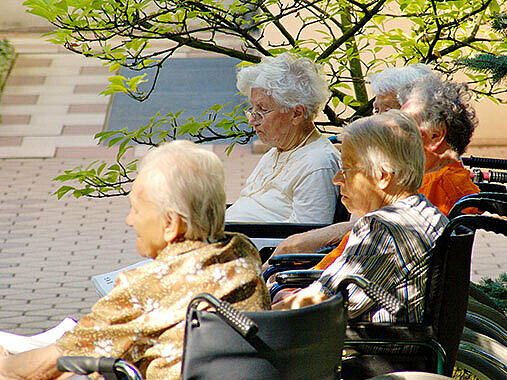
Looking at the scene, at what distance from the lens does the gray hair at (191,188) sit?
78.2 inches

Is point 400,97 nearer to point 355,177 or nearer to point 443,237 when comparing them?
point 355,177

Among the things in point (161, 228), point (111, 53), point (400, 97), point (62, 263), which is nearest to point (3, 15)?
point (62, 263)

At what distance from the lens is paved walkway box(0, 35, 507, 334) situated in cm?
523

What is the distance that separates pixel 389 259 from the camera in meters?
2.29

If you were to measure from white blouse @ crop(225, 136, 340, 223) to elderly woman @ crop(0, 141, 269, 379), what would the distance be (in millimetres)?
1574

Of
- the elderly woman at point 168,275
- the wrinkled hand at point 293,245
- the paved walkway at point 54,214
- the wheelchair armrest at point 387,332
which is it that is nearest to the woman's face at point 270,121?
the wrinkled hand at point 293,245

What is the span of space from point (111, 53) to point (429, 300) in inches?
89.7

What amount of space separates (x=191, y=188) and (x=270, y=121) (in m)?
1.84

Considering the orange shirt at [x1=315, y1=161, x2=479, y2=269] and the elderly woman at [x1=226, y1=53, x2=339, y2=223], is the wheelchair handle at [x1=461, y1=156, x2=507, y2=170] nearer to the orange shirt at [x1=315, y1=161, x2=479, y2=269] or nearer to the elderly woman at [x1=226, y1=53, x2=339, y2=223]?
the orange shirt at [x1=315, y1=161, x2=479, y2=269]

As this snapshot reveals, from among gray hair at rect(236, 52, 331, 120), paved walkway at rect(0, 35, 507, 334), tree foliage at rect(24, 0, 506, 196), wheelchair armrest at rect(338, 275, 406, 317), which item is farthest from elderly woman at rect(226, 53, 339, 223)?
paved walkway at rect(0, 35, 507, 334)

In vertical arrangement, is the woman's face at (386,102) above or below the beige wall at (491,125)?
above

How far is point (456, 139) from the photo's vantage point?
3.20 metres

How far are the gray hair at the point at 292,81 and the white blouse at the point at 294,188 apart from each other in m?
0.20

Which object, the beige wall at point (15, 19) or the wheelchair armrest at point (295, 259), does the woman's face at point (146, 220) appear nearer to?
the wheelchair armrest at point (295, 259)
